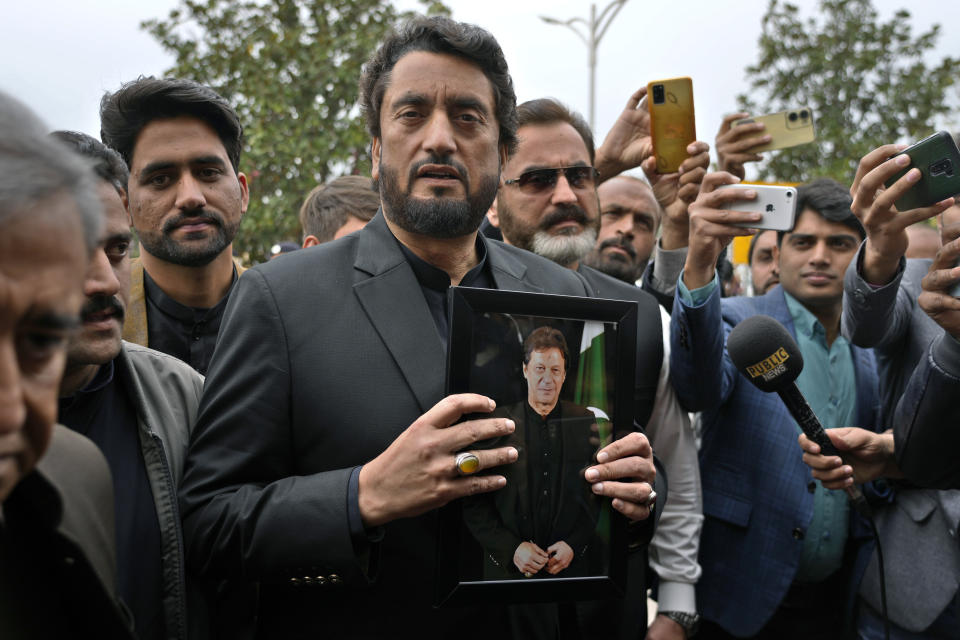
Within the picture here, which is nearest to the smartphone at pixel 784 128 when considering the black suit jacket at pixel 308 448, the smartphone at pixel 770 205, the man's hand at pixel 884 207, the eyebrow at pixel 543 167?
the smartphone at pixel 770 205

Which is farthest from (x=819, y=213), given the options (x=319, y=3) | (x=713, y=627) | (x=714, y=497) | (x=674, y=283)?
(x=319, y=3)

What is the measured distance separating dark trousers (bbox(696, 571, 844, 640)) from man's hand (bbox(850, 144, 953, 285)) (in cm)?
132

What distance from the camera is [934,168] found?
2.35 m

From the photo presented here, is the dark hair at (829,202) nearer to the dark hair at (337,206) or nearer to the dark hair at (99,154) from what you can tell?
the dark hair at (337,206)

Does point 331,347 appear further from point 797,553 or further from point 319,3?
point 319,3

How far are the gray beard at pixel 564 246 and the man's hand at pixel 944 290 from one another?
50.8 inches

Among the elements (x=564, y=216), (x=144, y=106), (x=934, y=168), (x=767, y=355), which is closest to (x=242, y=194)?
(x=144, y=106)

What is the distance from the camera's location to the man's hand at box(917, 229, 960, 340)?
2365mm

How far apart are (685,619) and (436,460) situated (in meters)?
1.62

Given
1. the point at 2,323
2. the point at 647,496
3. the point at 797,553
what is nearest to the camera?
the point at 2,323

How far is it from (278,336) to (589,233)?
180 centimetres

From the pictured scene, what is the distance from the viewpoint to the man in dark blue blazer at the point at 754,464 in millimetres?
2721

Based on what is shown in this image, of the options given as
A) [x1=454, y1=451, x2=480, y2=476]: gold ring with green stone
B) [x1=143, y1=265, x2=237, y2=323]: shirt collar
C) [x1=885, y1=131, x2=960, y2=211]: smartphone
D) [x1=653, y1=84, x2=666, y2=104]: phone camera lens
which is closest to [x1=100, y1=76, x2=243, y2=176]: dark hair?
[x1=143, y1=265, x2=237, y2=323]: shirt collar

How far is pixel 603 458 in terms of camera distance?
6.13 ft
